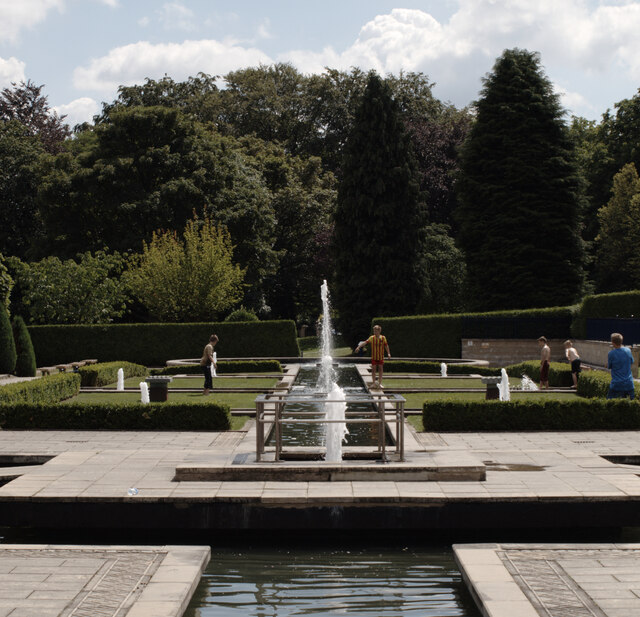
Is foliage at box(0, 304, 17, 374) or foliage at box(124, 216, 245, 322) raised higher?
foliage at box(124, 216, 245, 322)

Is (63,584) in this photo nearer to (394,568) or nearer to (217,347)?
(394,568)

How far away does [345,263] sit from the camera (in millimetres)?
44469

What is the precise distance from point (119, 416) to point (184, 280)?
22937 mm

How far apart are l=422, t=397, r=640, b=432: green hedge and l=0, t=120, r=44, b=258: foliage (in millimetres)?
38377

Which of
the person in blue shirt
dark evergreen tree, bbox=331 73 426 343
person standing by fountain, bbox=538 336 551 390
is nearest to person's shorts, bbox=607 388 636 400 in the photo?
the person in blue shirt

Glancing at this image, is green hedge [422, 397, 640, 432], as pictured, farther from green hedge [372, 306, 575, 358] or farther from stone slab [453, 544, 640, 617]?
green hedge [372, 306, 575, 358]

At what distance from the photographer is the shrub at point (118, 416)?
14984mm

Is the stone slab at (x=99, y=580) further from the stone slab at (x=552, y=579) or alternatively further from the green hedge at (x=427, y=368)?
the green hedge at (x=427, y=368)

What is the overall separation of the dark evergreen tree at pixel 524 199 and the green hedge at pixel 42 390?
1056 inches

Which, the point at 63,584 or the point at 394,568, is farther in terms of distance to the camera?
the point at 394,568

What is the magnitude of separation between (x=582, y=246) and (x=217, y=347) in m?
20.1

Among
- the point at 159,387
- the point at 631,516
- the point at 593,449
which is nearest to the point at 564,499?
the point at 631,516

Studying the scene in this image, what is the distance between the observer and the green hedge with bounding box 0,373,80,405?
54.4 ft

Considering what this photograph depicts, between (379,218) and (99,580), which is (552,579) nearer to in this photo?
(99,580)
